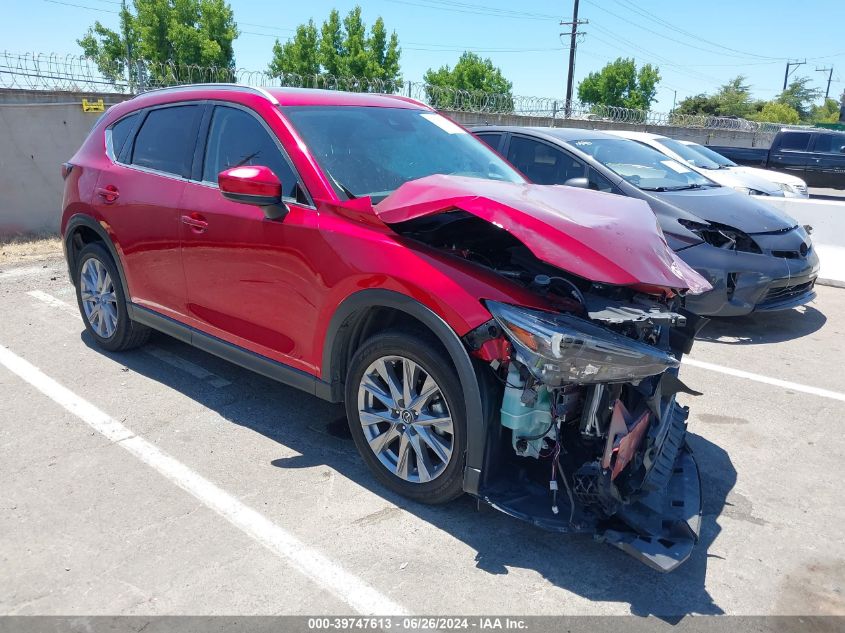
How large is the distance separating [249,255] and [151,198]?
112 cm

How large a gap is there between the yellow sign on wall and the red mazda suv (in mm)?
7956

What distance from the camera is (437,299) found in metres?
3.03

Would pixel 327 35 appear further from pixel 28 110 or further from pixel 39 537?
pixel 39 537

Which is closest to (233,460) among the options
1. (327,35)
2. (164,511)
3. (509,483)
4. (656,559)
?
(164,511)

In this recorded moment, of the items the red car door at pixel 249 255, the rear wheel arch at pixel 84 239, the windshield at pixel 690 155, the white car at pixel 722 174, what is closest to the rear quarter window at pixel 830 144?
the white car at pixel 722 174

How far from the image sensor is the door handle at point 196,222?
4109 mm

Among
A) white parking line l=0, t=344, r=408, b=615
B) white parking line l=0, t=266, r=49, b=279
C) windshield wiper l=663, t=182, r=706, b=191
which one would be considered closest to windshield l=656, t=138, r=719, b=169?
windshield wiper l=663, t=182, r=706, b=191

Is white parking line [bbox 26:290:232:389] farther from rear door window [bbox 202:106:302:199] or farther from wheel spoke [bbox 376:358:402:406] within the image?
wheel spoke [bbox 376:358:402:406]

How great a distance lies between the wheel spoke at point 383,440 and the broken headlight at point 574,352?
2.92 ft

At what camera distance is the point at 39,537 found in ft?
10.3

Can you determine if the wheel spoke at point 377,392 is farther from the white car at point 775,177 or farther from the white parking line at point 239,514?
the white car at point 775,177

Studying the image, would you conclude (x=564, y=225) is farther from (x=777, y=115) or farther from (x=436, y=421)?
(x=777, y=115)

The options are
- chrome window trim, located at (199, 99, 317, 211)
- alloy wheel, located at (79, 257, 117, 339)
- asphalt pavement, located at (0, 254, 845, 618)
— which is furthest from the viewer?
alloy wheel, located at (79, 257, 117, 339)

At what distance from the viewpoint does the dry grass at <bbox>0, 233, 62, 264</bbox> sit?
9235mm
